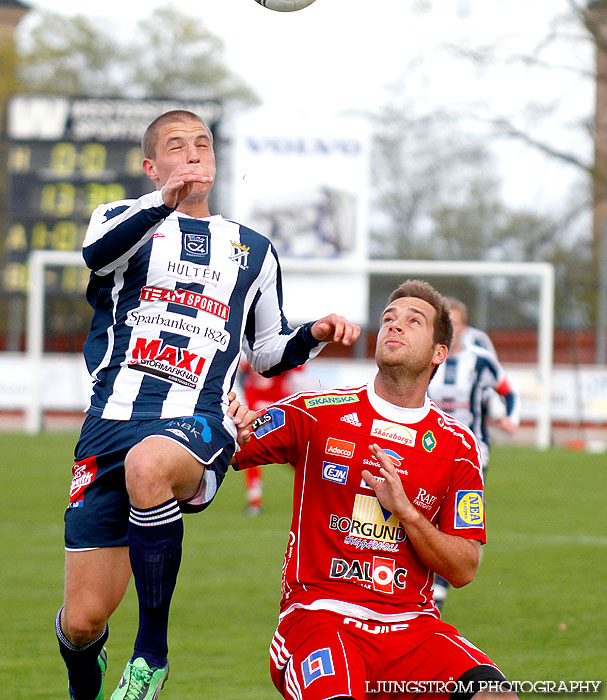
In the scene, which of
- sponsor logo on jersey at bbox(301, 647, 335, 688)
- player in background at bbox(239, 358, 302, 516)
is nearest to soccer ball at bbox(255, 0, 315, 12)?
sponsor logo on jersey at bbox(301, 647, 335, 688)

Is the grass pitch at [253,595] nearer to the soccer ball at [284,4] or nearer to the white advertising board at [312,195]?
the soccer ball at [284,4]

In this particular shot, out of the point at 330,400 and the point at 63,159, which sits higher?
the point at 63,159

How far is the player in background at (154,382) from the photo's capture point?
3.72 metres

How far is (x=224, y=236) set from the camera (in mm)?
4258

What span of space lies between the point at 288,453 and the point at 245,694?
6.01 ft

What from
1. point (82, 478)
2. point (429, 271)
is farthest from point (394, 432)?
point (429, 271)

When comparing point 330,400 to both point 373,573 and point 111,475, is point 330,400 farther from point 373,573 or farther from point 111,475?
point 111,475

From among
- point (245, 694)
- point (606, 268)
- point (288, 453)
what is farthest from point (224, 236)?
point (606, 268)

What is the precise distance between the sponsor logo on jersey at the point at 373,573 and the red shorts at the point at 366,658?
130 millimetres

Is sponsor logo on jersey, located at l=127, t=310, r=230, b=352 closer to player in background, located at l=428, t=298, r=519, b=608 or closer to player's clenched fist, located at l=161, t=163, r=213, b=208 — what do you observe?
player's clenched fist, located at l=161, t=163, r=213, b=208

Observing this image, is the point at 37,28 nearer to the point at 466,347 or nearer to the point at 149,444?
the point at 466,347

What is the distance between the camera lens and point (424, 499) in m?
3.97

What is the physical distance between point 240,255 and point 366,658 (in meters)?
1.56

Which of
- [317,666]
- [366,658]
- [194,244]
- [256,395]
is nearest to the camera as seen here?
[317,666]
